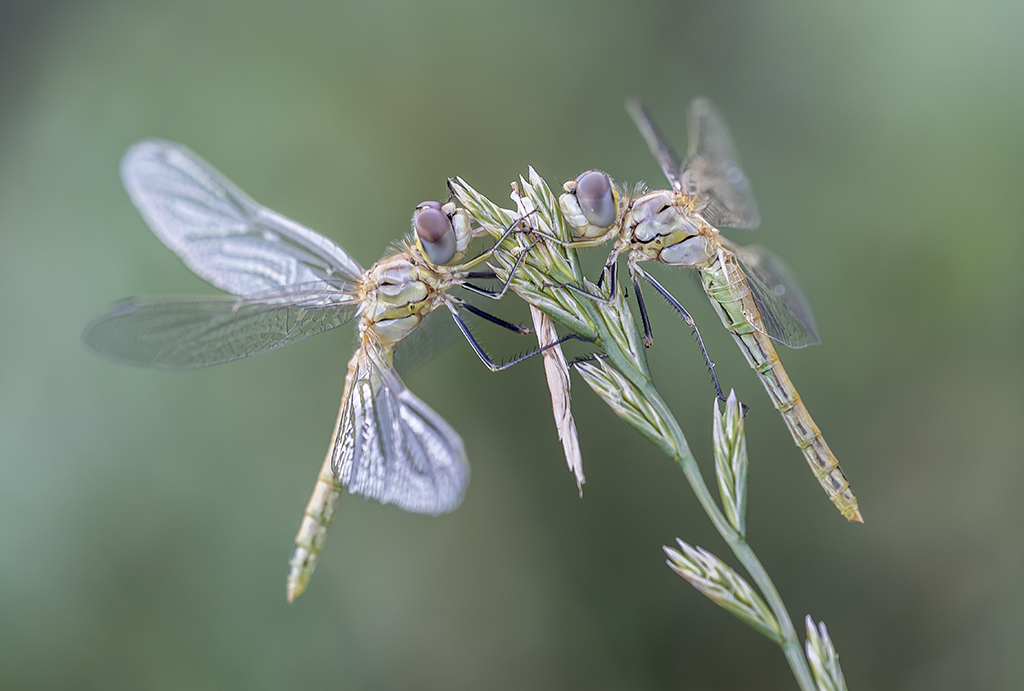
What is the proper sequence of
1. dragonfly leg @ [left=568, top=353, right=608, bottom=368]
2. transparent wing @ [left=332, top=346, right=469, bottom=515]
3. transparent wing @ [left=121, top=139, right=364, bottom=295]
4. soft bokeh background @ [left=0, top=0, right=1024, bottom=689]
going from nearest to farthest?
dragonfly leg @ [left=568, top=353, right=608, bottom=368] < transparent wing @ [left=332, top=346, right=469, bottom=515] < transparent wing @ [left=121, top=139, right=364, bottom=295] < soft bokeh background @ [left=0, top=0, right=1024, bottom=689]

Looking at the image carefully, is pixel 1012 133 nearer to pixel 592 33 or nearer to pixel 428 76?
pixel 592 33

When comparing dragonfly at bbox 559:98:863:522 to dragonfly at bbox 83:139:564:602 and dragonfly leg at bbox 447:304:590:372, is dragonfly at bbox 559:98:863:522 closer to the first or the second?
dragonfly leg at bbox 447:304:590:372

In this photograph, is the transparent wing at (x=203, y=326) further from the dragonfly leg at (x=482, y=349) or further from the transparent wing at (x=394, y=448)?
the dragonfly leg at (x=482, y=349)

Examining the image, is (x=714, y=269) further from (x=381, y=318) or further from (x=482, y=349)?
(x=381, y=318)

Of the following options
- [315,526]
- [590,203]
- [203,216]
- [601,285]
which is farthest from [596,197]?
[203,216]

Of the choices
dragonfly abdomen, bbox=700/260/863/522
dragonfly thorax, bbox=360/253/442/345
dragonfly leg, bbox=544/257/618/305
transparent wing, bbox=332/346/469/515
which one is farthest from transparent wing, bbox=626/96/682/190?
transparent wing, bbox=332/346/469/515

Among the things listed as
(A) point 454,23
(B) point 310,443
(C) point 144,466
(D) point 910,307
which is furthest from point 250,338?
(D) point 910,307
